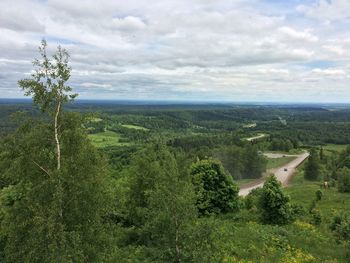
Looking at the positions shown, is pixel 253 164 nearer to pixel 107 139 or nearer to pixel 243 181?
pixel 243 181

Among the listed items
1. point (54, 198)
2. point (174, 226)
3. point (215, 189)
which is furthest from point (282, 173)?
point (54, 198)

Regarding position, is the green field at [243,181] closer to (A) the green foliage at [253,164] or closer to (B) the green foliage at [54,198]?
(A) the green foliage at [253,164]

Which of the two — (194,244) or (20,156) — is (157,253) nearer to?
(194,244)

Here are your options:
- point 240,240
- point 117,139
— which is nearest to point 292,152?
point 117,139

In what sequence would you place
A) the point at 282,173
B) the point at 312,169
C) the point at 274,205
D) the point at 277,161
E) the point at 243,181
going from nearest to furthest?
the point at 274,205, the point at 312,169, the point at 243,181, the point at 282,173, the point at 277,161

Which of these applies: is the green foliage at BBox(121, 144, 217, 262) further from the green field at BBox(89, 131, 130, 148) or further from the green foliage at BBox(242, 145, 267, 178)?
the green field at BBox(89, 131, 130, 148)

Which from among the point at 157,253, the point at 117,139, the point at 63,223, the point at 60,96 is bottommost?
the point at 117,139
